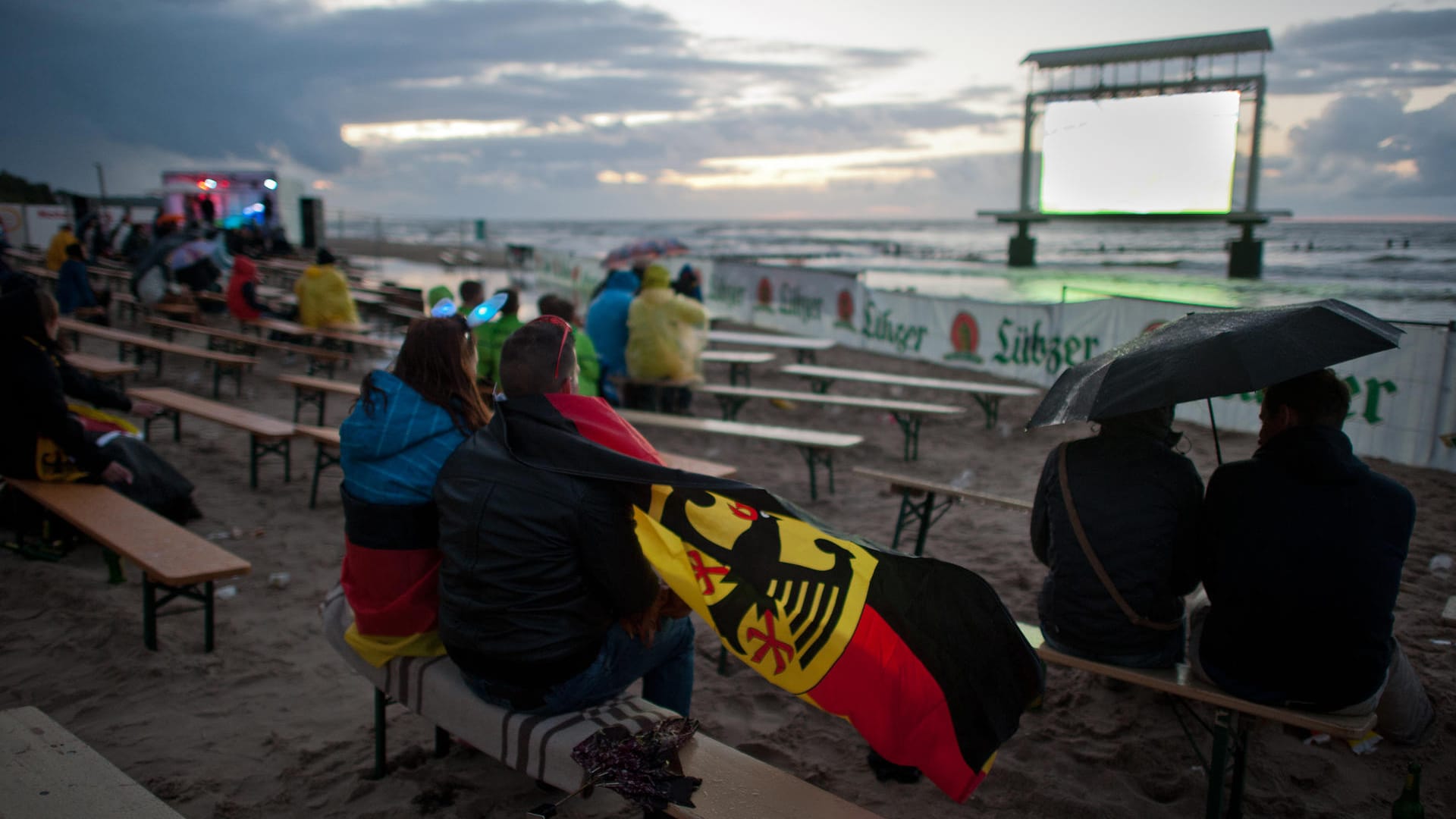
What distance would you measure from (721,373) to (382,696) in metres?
9.16

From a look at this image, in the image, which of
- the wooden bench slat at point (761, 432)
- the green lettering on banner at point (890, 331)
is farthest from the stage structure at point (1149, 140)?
the wooden bench slat at point (761, 432)

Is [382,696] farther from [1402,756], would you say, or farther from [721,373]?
[721,373]

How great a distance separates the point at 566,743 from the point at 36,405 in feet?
11.8

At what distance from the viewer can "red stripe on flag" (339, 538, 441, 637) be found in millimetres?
2699

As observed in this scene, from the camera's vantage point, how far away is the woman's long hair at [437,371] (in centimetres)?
276

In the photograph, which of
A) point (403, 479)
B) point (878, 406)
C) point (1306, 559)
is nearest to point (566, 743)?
point (403, 479)

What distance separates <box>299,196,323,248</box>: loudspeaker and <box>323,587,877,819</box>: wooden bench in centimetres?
2887

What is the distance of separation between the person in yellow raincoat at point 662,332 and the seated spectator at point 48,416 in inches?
173

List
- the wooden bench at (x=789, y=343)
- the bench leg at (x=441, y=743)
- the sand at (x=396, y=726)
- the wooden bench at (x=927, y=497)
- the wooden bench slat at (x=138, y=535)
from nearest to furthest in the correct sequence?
the sand at (x=396, y=726) < the bench leg at (x=441, y=743) < the wooden bench slat at (x=138, y=535) < the wooden bench at (x=927, y=497) < the wooden bench at (x=789, y=343)

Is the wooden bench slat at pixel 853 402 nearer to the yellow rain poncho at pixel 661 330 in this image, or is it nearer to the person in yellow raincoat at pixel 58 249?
the yellow rain poncho at pixel 661 330

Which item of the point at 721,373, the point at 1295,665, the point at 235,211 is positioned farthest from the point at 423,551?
the point at 235,211

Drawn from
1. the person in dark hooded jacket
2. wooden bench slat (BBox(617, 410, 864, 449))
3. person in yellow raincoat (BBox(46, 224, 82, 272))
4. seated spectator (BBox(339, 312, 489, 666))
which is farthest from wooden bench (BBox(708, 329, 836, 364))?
person in yellow raincoat (BBox(46, 224, 82, 272))

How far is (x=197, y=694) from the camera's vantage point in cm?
351

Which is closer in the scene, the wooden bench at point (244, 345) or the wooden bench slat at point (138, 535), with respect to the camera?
the wooden bench slat at point (138, 535)
